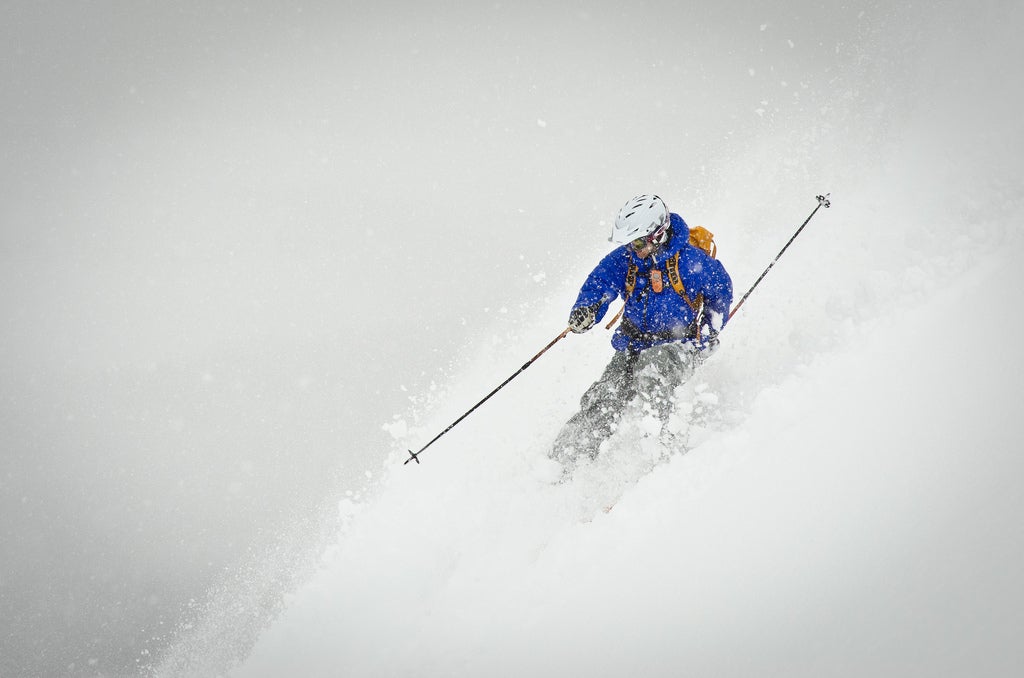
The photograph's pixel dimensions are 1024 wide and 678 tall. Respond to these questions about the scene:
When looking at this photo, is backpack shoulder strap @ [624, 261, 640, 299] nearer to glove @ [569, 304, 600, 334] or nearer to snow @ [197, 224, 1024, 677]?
glove @ [569, 304, 600, 334]

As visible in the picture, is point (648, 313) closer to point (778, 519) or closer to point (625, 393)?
point (625, 393)

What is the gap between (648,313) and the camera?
4.68 meters

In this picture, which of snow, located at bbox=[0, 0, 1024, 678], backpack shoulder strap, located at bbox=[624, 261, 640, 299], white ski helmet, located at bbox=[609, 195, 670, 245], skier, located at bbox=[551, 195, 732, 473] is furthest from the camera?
backpack shoulder strap, located at bbox=[624, 261, 640, 299]

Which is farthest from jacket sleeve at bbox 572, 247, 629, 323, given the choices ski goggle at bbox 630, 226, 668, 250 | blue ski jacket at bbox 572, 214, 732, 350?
ski goggle at bbox 630, 226, 668, 250

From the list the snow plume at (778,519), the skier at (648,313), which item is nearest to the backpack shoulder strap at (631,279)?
the skier at (648,313)

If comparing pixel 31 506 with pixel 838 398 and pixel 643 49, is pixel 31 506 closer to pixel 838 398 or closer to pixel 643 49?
pixel 838 398

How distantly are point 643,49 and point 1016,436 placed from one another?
90.9 ft

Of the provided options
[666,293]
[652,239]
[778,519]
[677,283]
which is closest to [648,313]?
[666,293]

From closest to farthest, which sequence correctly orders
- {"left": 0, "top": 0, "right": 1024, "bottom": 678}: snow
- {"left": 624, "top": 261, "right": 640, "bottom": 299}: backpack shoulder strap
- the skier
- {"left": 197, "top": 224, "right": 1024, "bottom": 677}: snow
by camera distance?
1. {"left": 197, "top": 224, "right": 1024, "bottom": 677}: snow
2. {"left": 0, "top": 0, "right": 1024, "bottom": 678}: snow
3. the skier
4. {"left": 624, "top": 261, "right": 640, "bottom": 299}: backpack shoulder strap

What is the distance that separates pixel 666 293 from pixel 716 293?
0.35 m

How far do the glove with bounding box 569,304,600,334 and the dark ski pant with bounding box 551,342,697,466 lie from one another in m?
0.49

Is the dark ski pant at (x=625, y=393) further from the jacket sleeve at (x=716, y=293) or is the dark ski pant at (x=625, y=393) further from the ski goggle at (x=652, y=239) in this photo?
the ski goggle at (x=652, y=239)

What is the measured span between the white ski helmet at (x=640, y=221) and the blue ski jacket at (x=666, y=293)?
0.68 ft

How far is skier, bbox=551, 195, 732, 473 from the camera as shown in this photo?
437cm
